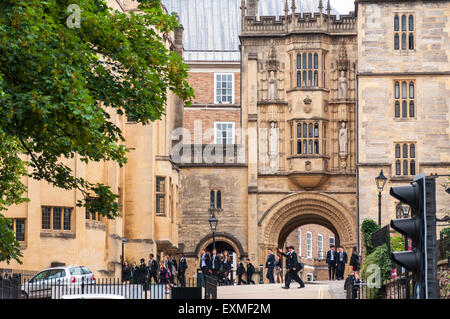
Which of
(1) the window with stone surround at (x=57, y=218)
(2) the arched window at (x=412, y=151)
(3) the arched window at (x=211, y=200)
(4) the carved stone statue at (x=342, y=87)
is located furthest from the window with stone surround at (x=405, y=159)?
(1) the window with stone surround at (x=57, y=218)

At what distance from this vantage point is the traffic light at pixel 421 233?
952 centimetres

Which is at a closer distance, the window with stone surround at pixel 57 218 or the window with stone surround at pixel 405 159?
the window with stone surround at pixel 57 218

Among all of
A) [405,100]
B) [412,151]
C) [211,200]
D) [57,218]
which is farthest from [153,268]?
[405,100]

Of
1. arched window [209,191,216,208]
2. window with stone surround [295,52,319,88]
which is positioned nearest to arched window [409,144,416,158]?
window with stone surround [295,52,319,88]

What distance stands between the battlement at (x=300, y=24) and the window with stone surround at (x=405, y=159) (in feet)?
25.8

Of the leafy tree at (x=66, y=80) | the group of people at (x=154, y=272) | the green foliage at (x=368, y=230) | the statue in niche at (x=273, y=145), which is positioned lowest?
the group of people at (x=154, y=272)

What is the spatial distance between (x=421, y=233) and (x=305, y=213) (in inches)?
1894

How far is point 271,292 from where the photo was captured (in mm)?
34312

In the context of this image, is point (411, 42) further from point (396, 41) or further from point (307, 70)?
point (307, 70)

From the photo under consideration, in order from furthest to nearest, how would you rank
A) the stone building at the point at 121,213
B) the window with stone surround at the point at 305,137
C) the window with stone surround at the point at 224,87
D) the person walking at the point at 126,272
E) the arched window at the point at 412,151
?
the window with stone surround at the point at 224,87 < the window with stone surround at the point at 305,137 < the arched window at the point at 412,151 < the person walking at the point at 126,272 < the stone building at the point at 121,213

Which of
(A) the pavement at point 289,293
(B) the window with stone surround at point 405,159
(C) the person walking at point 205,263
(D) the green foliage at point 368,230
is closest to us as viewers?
(A) the pavement at point 289,293

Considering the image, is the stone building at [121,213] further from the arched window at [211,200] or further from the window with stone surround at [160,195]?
the arched window at [211,200]
